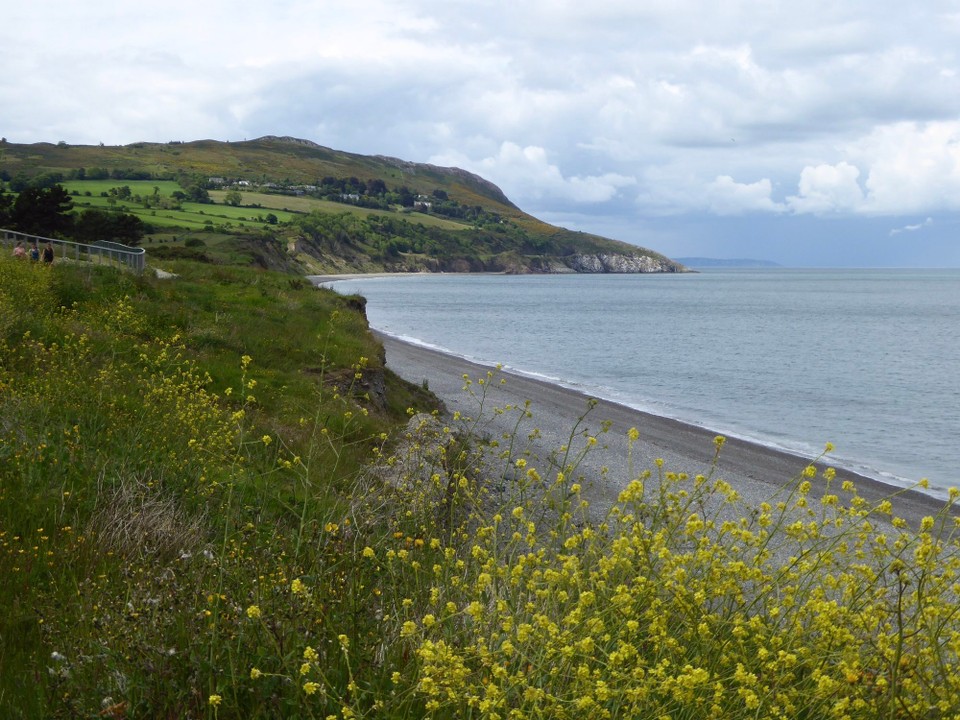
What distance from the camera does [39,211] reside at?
52656mm

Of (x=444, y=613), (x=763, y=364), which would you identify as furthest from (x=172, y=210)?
(x=444, y=613)

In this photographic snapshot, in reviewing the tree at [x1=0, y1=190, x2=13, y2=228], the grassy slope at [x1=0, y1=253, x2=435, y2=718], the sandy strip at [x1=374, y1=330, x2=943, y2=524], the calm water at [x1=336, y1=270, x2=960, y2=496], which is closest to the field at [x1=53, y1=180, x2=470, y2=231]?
the calm water at [x1=336, y1=270, x2=960, y2=496]

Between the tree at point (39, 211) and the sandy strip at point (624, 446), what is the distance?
2505 cm

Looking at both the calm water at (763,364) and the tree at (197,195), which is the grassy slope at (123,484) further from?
the tree at (197,195)

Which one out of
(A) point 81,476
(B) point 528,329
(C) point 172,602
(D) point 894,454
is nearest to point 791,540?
(C) point 172,602

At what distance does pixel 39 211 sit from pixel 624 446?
4121 cm

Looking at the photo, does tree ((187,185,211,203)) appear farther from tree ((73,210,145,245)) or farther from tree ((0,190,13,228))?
tree ((0,190,13,228))

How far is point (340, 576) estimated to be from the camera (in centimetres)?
510

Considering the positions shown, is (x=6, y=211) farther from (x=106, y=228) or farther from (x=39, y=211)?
(x=106, y=228)

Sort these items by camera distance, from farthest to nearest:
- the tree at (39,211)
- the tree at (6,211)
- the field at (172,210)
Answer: the field at (172,210) < the tree at (39,211) < the tree at (6,211)

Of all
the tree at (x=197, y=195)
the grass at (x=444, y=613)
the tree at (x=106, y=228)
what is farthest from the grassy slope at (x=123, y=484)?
the tree at (x=197, y=195)

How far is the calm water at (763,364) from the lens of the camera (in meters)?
32.4

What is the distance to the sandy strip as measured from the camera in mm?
22281

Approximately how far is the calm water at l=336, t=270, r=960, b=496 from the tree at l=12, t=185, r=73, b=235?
80.3 ft
